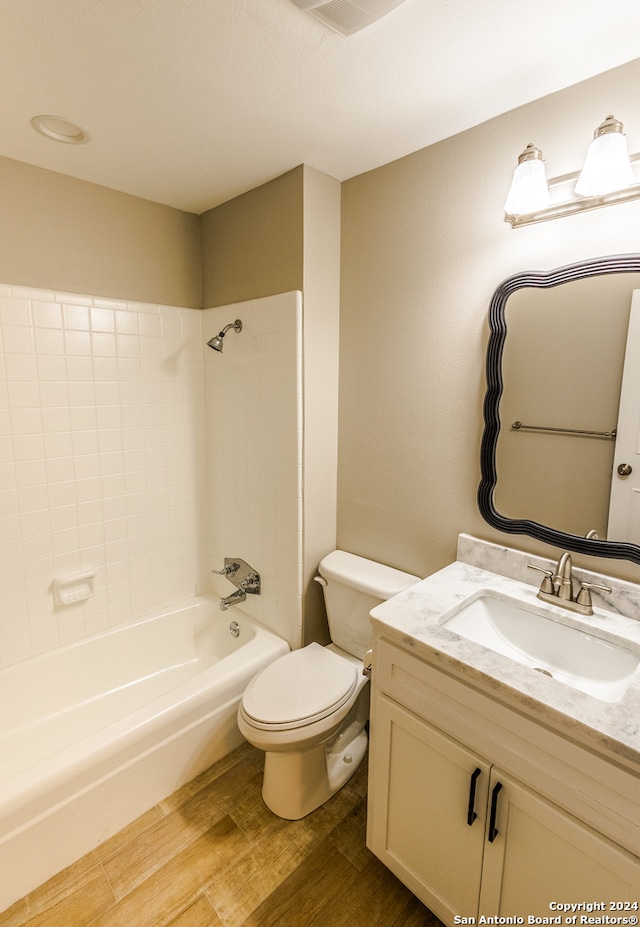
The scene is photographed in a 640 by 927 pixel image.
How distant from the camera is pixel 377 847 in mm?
1342

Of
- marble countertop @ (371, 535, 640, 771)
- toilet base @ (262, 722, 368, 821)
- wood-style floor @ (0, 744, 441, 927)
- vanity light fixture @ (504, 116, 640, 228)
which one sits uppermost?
vanity light fixture @ (504, 116, 640, 228)

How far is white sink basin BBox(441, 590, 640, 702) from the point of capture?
3.75ft

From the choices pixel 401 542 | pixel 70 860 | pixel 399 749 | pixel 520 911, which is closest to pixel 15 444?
pixel 70 860

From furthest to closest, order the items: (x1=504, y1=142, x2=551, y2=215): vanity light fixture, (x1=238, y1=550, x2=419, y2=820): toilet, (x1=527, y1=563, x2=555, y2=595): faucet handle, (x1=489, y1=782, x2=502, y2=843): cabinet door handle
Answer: (x1=238, y1=550, x2=419, y2=820): toilet, (x1=527, y1=563, x2=555, y2=595): faucet handle, (x1=504, y1=142, x2=551, y2=215): vanity light fixture, (x1=489, y1=782, x2=502, y2=843): cabinet door handle

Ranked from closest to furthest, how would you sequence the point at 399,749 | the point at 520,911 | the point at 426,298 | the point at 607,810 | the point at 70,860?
the point at 607,810 < the point at 520,911 < the point at 399,749 < the point at 70,860 < the point at 426,298

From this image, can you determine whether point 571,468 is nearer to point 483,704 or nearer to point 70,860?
point 483,704

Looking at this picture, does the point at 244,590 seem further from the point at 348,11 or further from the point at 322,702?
the point at 348,11

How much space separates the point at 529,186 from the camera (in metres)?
1.25

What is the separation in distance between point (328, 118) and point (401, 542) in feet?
4.94

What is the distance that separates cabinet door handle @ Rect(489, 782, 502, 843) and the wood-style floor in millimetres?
523

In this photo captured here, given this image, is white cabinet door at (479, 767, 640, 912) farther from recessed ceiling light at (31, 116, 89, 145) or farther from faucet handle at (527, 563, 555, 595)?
recessed ceiling light at (31, 116, 89, 145)

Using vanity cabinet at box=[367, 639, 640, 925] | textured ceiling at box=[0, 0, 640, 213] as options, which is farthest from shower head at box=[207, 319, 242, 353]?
vanity cabinet at box=[367, 639, 640, 925]

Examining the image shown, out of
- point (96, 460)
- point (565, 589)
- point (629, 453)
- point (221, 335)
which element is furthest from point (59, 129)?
point (565, 589)

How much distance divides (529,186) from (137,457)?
1877 mm
